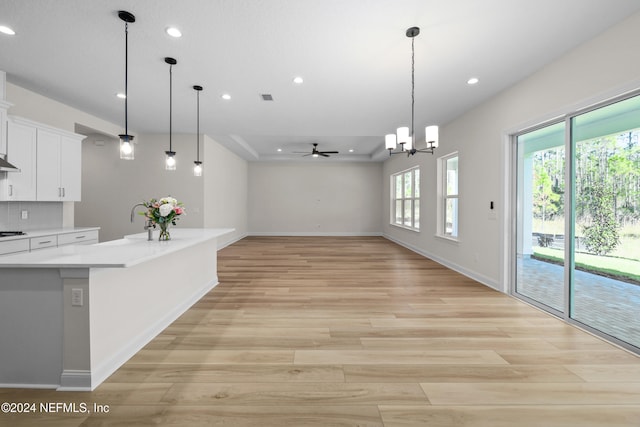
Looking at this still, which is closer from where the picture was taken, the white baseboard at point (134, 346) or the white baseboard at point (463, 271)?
the white baseboard at point (134, 346)

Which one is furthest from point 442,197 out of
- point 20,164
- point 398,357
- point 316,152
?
point 20,164

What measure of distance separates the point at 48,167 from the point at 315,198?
299 inches

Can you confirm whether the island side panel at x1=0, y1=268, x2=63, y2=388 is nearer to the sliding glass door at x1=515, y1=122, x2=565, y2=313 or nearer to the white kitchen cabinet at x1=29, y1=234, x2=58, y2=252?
the white kitchen cabinet at x1=29, y1=234, x2=58, y2=252

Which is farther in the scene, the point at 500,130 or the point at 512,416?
the point at 500,130

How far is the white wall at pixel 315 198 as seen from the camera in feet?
34.3

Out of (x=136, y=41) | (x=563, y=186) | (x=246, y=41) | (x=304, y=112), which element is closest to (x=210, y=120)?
(x=304, y=112)

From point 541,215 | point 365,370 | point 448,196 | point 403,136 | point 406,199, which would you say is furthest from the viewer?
point 406,199

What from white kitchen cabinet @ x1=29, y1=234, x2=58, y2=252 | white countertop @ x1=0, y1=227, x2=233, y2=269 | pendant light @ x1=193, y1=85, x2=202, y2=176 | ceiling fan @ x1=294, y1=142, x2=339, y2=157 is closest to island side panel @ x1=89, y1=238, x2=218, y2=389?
white countertop @ x1=0, y1=227, x2=233, y2=269

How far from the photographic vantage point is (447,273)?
16.0 ft

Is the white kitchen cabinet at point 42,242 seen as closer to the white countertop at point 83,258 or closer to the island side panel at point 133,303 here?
the white countertop at point 83,258

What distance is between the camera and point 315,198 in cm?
1052

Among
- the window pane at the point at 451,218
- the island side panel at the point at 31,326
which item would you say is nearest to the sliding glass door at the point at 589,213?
the window pane at the point at 451,218

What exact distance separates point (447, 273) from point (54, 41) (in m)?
6.02

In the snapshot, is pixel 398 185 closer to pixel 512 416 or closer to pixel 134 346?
pixel 512 416
